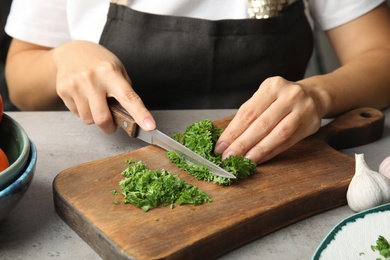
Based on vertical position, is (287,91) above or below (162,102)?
above

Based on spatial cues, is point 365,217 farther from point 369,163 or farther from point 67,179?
point 67,179

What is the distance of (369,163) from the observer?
132 cm

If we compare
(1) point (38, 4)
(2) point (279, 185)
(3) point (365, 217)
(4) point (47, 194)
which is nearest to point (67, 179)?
(4) point (47, 194)

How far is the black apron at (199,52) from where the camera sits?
158cm

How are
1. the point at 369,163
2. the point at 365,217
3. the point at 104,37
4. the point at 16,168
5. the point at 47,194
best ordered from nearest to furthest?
the point at 16,168 < the point at 365,217 < the point at 47,194 < the point at 369,163 < the point at 104,37

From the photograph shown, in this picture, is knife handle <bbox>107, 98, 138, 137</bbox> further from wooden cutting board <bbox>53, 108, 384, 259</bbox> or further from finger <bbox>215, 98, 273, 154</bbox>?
finger <bbox>215, 98, 273, 154</bbox>

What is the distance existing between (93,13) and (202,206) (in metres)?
0.76

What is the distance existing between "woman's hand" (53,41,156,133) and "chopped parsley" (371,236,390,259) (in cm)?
45

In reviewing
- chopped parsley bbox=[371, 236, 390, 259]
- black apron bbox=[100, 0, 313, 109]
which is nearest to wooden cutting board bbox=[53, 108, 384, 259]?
chopped parsley bbox=[371, 236, 390, 259]

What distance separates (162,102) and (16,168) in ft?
2.43

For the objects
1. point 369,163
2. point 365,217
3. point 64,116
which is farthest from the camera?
point 64,116

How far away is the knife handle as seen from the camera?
1.24 metres

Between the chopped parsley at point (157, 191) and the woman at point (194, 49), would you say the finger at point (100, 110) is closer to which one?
the woman at point (194, 49)

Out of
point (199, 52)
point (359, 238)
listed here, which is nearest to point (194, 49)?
point (199, 52)
